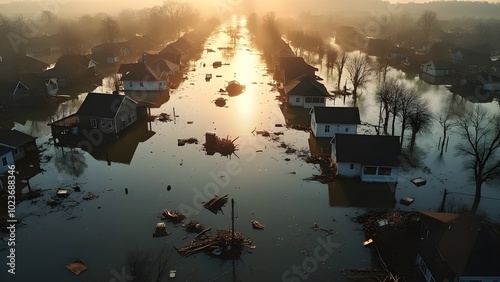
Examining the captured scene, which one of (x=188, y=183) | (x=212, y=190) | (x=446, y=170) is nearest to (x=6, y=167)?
(x=188, y=183)

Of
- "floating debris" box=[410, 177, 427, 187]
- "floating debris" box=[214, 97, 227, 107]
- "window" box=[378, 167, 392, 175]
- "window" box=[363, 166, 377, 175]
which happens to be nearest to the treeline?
"floating debris" box=[214, 97, 227, 107]

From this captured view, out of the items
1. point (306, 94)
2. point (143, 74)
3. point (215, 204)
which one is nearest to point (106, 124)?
point (215, 204)

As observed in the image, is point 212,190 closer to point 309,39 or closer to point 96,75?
point 96,75

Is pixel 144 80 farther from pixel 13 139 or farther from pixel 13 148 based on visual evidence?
pixel 13 148

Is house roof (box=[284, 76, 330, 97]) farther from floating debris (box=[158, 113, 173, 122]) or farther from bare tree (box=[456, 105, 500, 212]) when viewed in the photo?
bare tree (box=[456, 105, 500, 212])

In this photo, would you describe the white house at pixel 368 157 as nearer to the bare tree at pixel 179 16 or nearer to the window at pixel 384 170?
the window at pixel 384 170

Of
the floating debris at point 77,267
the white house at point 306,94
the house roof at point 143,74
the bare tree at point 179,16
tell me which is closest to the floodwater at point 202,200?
the floating debris at point 77,267
